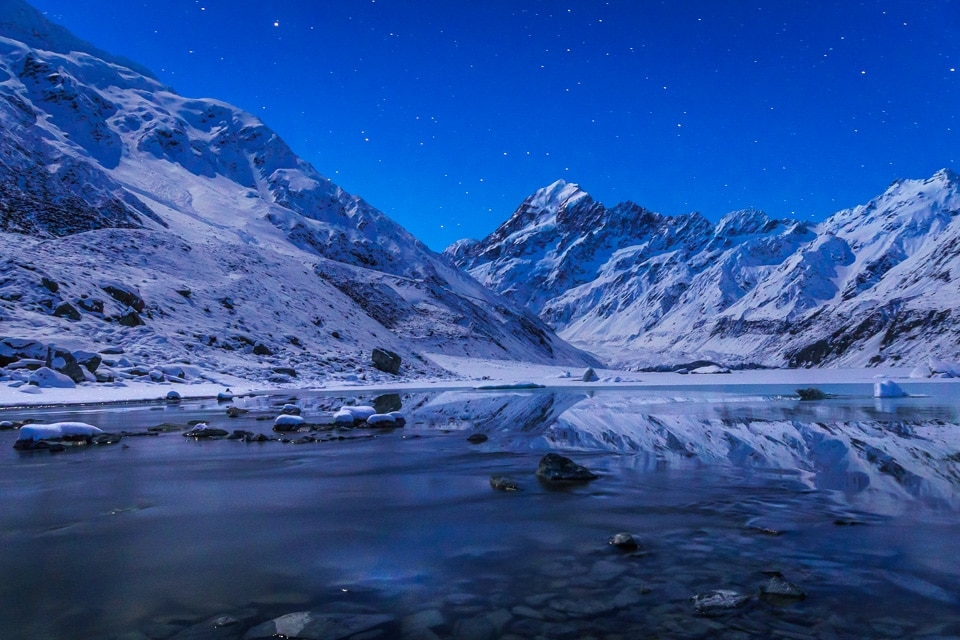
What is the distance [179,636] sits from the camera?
15.7 feet

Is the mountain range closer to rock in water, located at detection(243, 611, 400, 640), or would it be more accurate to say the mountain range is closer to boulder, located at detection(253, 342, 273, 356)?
boulder, located at detection(253, 342, 273, 356)

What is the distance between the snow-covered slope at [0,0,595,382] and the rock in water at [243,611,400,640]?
128 ft

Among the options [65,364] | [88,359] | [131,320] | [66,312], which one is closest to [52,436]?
[65,364]

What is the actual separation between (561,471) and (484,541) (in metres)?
4.15

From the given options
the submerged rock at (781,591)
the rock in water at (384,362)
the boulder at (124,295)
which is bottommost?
the submerged rock at (781,591)

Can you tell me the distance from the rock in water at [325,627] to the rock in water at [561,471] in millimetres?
6472

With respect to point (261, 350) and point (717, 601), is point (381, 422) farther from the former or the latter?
point (261, 350)

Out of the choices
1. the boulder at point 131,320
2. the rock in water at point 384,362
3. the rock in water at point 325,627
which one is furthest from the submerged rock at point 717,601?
the rock in water at point 384,362

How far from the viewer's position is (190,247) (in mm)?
73375

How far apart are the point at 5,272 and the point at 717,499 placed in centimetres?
5408

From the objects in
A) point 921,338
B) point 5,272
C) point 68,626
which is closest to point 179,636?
point 68,626

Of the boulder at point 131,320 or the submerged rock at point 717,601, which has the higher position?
the boulder at point 131,320

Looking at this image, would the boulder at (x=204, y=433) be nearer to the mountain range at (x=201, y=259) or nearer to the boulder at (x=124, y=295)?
the mountain range at (x=201, y=259)

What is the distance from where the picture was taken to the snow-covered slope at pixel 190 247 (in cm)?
4909
